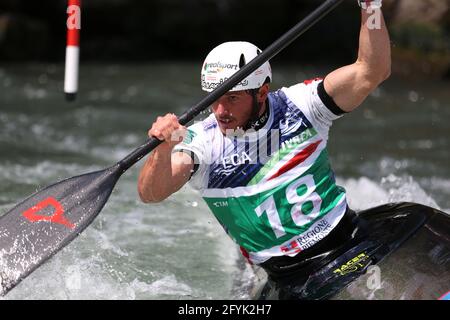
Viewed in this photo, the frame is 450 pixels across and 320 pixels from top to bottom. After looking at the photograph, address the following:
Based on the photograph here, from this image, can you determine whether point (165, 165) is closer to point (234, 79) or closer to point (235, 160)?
point (235, 160)

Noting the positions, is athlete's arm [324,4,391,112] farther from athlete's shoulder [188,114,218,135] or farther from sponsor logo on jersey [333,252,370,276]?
sponsor logo on jersey [333,252,370,276]

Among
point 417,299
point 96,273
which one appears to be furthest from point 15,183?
point 417,299

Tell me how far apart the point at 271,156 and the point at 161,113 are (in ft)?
23.4

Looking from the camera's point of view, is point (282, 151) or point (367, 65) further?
point (282, 151)

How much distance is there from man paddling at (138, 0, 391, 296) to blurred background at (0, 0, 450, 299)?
42.0 inches

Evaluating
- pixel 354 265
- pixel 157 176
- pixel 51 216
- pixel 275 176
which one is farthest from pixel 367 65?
pixel 51 216

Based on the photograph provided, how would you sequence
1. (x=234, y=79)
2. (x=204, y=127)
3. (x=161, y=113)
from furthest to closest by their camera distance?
(x=161, y=113) → (x=204, y=127) → (x=234, y=79)

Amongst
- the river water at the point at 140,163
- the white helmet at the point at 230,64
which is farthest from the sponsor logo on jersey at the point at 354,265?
the river water at the point at 140,163

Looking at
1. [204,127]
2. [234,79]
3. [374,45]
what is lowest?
[204,127]

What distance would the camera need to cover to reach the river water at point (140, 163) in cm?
471

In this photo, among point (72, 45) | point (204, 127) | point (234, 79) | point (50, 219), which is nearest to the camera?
point (234, 79)

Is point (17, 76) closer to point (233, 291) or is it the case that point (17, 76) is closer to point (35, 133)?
point (35, 133)

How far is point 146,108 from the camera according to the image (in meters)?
11.0

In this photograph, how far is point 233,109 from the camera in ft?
12.0
